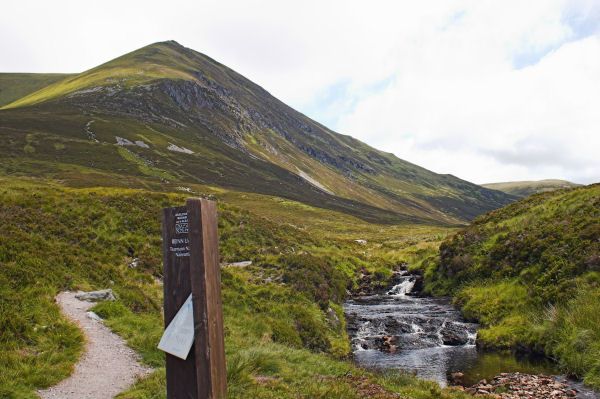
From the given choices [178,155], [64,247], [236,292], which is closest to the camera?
[64,247]

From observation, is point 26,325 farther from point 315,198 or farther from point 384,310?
point 315,198

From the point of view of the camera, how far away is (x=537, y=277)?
25500mm

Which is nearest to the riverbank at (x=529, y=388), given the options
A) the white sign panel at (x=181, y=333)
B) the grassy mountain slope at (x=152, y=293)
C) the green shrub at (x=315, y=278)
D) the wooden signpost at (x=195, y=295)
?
the grassy mountain slope at (x=152, y=293)

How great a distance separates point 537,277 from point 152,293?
20850 mm

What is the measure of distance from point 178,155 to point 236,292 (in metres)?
112

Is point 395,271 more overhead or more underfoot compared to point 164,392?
more underfoot

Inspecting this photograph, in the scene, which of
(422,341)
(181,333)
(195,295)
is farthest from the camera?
(422,341)

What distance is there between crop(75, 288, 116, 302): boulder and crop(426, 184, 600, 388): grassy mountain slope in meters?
17.7

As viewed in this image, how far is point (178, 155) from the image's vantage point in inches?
5118

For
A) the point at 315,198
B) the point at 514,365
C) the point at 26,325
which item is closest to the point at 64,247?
the point at 26,325

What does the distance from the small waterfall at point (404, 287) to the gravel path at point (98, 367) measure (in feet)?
84.7

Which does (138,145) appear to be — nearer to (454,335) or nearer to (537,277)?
(454,335)

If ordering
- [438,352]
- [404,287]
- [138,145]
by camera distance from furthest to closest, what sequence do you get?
[138,145] < [404,287] < [438,352]

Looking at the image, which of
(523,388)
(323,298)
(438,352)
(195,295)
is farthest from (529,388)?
(323,298)
